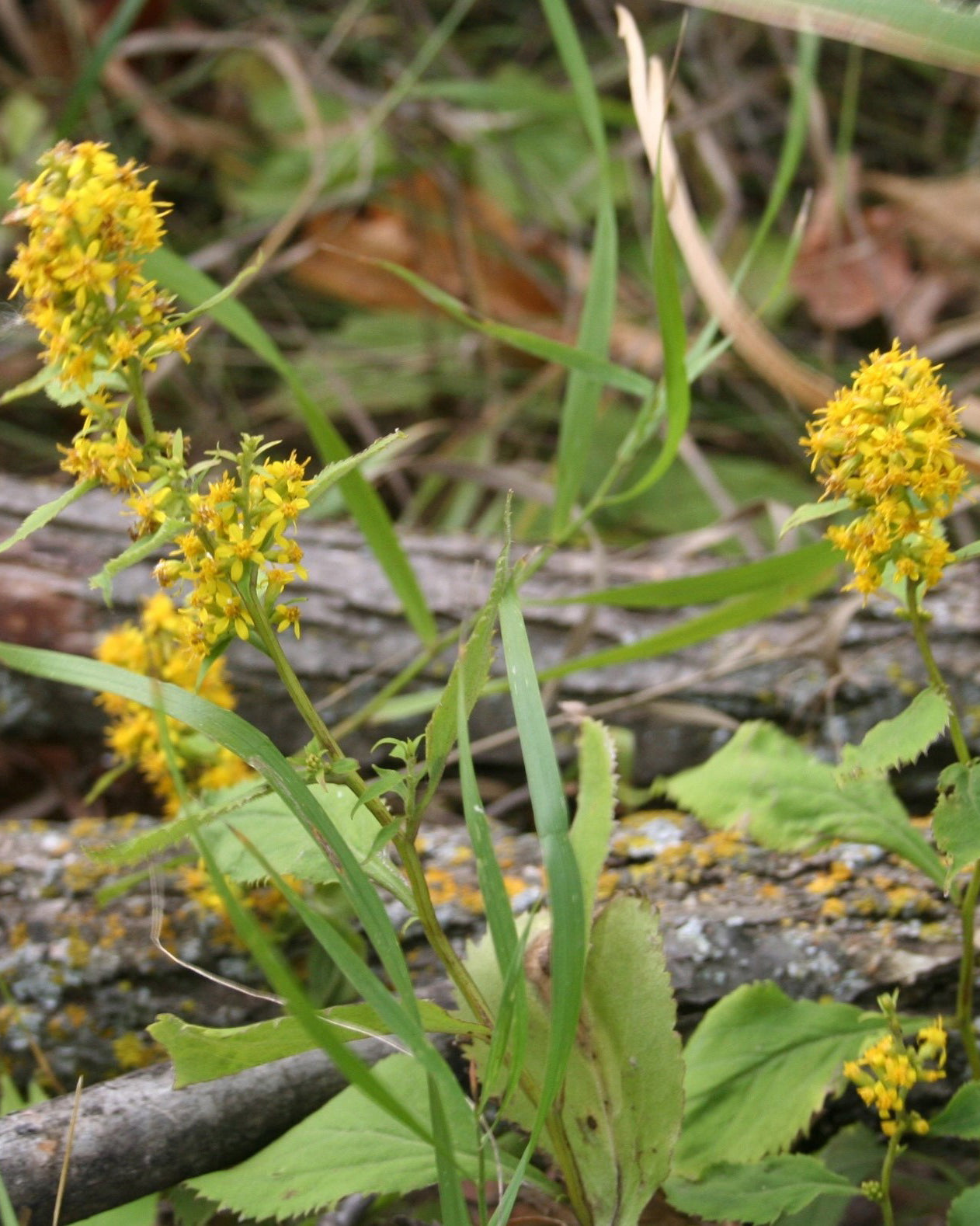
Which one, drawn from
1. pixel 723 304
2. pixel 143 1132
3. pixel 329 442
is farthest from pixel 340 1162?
pixel 723 304

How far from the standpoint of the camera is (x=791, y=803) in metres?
0.97

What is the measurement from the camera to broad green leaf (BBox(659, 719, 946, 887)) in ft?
3.16

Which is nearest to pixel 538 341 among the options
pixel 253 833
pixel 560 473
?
pixel 560 473

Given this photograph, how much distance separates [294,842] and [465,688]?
228mm

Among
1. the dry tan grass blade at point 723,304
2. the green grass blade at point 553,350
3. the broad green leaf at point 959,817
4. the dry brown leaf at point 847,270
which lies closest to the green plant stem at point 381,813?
the broad green leaf at point 959,817

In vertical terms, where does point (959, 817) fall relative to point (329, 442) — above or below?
below

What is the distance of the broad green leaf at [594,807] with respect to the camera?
0.93 meters

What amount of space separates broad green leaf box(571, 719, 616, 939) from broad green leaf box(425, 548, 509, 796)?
8.9 inches

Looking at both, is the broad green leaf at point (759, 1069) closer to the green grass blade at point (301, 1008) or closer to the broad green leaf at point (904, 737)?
the broad green leaf at point (904, 737)

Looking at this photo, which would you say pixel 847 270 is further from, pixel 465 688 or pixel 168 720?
pixel 465 688

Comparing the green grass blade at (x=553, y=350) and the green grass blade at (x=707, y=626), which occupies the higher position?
the green grass blade at (x=553, y=350)

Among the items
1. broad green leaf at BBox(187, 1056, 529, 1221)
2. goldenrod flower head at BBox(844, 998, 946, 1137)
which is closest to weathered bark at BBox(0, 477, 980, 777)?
goldenrod flower head at BBox(844, 998, 946, 1137)

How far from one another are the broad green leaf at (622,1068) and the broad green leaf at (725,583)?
0.45 meters

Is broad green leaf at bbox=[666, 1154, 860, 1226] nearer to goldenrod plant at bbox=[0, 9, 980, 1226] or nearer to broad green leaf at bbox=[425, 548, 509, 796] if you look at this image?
goldenrod plant at bbox=[0, 9, 980, 1226]
